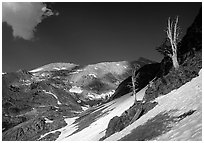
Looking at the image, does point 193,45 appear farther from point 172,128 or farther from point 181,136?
point 181,136

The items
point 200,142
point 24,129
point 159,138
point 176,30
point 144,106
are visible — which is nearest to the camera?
point 200,142

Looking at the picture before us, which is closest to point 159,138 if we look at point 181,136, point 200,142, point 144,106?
point 181,136

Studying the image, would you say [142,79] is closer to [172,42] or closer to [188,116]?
[172,42]

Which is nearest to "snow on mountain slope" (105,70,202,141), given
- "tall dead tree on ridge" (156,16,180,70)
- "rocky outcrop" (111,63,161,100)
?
"tall dead tree on ridge" (156,16,180,70)

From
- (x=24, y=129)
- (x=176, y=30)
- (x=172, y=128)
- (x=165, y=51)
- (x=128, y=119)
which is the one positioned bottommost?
(x=24, y=129)

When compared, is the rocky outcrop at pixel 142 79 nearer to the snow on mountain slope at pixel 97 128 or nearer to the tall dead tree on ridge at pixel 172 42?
the snow on mountain slope at pixel 97 128

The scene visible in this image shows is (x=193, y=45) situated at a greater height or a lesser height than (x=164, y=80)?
greater

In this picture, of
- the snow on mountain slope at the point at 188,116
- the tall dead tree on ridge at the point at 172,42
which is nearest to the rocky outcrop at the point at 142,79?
the tall dead tree on ridge at the point at 172,42

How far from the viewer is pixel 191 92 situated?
32.3 meters

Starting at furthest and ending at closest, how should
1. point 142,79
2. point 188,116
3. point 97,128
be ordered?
point 142,79 < point 97,128 < point 188,116

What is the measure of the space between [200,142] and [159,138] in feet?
22.7

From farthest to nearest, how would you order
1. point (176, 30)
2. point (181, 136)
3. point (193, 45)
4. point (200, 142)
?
1. point (193, 45)
2. point (176, 30)
3. point (181, 136)
4. point (200, 142)

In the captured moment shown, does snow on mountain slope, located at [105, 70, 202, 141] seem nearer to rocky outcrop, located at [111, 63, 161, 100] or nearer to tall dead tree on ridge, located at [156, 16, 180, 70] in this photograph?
tall dead tree on ridge, located at [156, 16, 180, 70]

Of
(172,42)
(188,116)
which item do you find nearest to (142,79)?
(172,42)
